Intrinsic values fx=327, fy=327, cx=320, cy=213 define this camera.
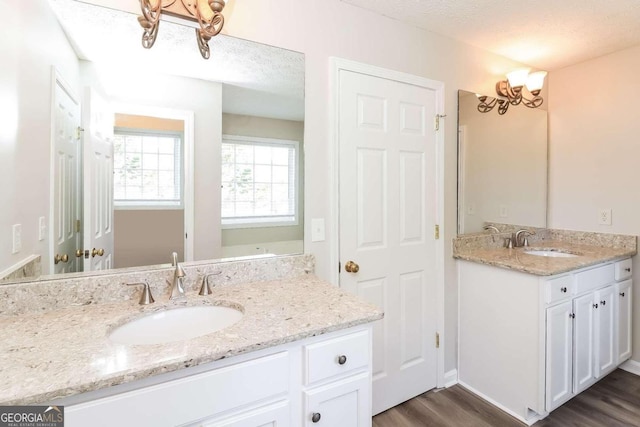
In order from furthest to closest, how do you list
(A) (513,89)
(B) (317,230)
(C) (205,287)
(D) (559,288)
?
(A) (513,89), (D) (559,288), (B) (317,230), (C) (205,287)

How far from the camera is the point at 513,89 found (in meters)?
2.49

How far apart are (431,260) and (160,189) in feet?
5.47

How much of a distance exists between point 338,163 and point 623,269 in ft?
7.31

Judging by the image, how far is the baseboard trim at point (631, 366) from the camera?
7.80ft

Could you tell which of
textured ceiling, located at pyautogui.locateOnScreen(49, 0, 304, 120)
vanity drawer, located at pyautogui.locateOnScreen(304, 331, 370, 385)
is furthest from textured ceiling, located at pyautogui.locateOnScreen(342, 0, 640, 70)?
vanity drawer, located at pyautogui.locateOnScreen(304, 331, 370, 385)

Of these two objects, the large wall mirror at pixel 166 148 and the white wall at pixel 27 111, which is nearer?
the white wall at pixel 27 111

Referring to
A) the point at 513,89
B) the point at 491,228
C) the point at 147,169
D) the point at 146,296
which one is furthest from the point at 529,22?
the point at 146,296

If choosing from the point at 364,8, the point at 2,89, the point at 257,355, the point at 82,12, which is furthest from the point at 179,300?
the point at 364,8

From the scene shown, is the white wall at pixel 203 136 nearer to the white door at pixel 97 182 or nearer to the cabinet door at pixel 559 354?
the white door at pixel 97 182

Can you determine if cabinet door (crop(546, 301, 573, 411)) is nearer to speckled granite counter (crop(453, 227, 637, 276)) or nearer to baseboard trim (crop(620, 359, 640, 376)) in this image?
speckled granite counter (crop(453, 227, 637, 276))

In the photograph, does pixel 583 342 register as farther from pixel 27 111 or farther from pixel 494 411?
pixel 27 111

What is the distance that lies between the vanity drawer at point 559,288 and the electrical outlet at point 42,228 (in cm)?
238

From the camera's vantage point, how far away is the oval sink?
1146 millimetres

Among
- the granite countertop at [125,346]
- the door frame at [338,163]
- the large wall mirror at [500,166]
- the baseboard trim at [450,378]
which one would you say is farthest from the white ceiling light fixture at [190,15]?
the baseboard trim at [450,378]
